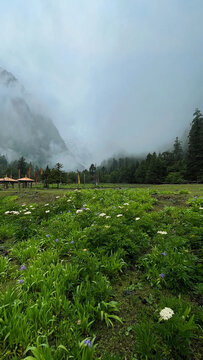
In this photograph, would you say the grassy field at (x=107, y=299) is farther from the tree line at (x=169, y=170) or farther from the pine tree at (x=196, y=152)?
the pine tree at (x=196, y=152)

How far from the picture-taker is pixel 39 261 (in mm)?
2670

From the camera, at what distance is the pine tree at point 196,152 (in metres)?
34.7

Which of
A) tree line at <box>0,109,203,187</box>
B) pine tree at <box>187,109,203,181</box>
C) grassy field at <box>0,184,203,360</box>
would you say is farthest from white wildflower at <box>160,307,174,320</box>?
pine tree at <box>187,109,203,181</box>

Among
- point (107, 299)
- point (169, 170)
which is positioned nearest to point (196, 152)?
point (169, 170)

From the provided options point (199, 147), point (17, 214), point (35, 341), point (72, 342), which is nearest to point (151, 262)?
point (72, 342)

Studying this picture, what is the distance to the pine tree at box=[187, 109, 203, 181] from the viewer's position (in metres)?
34.7

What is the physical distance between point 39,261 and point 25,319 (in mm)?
1165

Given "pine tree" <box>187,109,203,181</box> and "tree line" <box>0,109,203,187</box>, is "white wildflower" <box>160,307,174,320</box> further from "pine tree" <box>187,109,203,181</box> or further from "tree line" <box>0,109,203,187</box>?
"pine tree" <box>187,109,203,181</box>

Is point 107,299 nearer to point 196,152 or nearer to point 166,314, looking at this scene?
point 166,314

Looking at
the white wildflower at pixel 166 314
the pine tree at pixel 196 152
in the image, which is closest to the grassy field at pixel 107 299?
the white wildflower at pixel 166 314

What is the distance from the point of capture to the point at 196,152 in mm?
35562

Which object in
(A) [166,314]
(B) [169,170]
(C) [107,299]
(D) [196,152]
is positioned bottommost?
(C) [107,299]

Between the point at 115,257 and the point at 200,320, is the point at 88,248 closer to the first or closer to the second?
the point at 115,257

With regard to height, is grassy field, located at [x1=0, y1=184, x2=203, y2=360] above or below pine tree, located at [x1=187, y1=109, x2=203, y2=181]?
below
